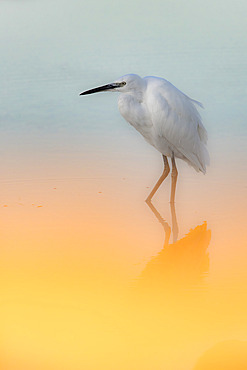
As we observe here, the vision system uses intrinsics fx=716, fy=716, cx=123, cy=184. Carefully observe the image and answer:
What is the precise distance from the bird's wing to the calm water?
274 mm

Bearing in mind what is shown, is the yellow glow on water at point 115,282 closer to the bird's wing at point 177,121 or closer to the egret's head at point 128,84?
the bird's wing at point 177,121

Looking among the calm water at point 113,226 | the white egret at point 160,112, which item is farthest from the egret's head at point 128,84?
the calm water at point 113,226

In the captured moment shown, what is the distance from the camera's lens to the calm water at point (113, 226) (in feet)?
8.58

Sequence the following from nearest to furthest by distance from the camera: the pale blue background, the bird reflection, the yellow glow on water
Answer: the yellow glow on water → the bird reflection → the pale blue background

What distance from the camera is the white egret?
4.00 metres

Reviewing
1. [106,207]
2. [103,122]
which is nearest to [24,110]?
[103,122]

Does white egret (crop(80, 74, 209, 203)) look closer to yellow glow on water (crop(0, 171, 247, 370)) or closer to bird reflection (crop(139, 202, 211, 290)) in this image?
yellow glow on water (crop(0, 171, 247, 370))

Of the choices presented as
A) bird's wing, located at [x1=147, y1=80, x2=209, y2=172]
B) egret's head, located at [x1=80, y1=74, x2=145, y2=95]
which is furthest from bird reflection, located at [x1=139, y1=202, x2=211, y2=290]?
egret's head, located at [x1=80, y1=74, x2=145, y2=95]

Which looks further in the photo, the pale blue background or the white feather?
the pale blue background

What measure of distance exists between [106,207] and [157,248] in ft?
2.01

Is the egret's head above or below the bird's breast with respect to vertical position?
above

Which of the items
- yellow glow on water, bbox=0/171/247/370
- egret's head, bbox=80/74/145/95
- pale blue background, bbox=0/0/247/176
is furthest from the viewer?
pale blue background, bbox=0/0/247/176

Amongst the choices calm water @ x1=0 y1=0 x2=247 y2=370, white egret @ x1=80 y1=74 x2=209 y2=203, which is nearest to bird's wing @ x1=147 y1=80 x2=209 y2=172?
white egret @ x1=80 y1=74 x2=209 y2=203

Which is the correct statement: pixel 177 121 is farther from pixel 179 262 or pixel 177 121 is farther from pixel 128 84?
pixel 179 262
